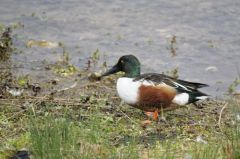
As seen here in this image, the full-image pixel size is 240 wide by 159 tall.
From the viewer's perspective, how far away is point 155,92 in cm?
678

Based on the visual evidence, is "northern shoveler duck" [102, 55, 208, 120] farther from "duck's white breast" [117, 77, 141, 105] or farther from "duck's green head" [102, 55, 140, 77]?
"duck's green head" [102, 55, 140, 77]

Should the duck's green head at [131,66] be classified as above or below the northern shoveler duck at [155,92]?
above

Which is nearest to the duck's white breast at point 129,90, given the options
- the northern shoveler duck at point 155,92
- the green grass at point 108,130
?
the northern shoveler duck at point 155,92

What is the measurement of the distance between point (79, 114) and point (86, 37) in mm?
2572

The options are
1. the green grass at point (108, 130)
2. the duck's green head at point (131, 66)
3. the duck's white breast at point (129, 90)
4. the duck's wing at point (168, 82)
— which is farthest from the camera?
the duck's green head at point (131, 66)

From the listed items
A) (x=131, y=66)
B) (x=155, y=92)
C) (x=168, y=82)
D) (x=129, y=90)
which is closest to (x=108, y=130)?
(x=129, y=90)

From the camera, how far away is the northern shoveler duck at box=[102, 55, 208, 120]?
22.1 ft

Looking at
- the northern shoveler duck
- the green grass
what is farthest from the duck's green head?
the green grass

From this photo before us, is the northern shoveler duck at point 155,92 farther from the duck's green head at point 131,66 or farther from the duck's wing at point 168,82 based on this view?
the duck's green head at point 131,66

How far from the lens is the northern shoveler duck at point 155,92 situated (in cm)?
675

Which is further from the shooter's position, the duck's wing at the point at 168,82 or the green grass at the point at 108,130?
the duck's wing at the point at 168,82

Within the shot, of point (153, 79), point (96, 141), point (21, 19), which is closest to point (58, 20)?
point (21, 19)

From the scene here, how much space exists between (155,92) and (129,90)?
0.24 meters

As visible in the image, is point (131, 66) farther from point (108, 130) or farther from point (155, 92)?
point (108, 130)
